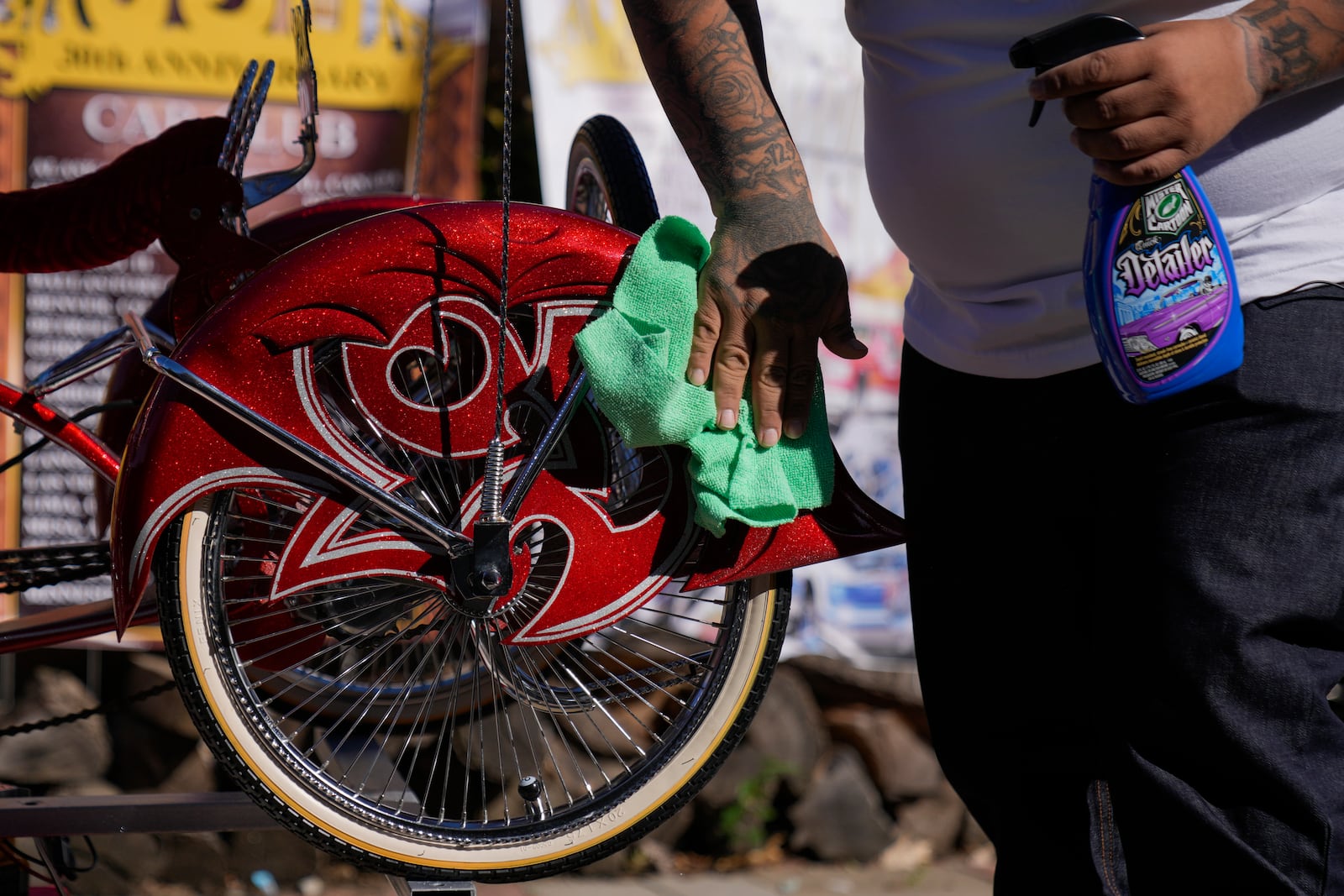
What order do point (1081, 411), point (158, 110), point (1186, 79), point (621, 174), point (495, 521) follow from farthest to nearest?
point (158, 110) → point (621, 174) → point (495, 521) → point (1081, 411) → point (1186, 79)

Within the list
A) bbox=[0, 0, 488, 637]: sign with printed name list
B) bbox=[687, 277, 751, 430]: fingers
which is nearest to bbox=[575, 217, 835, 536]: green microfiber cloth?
bbox=[687, 277, 751, 430]: fingers

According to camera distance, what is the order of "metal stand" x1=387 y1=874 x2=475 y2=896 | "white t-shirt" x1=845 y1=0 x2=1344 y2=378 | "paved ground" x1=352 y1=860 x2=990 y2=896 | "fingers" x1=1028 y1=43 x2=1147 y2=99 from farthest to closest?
"paved ground" x1=352 y1=860 x2=990 y2=896
"metal stand" x1=387 y1=874 x2=475 y2=896
"white t-shirt" x1=845 y1=0 x2=1344 y2=378
"fingers" x1=1028 y1=43 x2=1147 y2=99

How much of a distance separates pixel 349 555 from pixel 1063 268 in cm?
84

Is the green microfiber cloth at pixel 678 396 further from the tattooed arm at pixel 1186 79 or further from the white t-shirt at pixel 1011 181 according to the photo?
the tattooed arm at pixel 1186 79

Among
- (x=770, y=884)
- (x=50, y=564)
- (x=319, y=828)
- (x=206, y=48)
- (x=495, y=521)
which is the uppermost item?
(x=206, y=48)

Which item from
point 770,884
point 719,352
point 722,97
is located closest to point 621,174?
point 722,97

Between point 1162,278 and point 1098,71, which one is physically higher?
point 1098,71

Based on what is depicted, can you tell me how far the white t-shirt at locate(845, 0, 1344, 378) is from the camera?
3.22ft

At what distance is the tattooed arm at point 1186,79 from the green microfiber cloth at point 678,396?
44 centimetres

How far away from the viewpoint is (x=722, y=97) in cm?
124

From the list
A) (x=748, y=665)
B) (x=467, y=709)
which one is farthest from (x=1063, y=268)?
(x=467, y=709)

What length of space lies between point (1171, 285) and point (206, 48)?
108 inches

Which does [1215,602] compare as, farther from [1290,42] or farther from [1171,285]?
[1290,42]

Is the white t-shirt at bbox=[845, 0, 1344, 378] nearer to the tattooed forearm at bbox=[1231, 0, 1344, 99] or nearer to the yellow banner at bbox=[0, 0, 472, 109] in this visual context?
the tattooed forearm at bbox=[1231, 0, 1344, 99]
